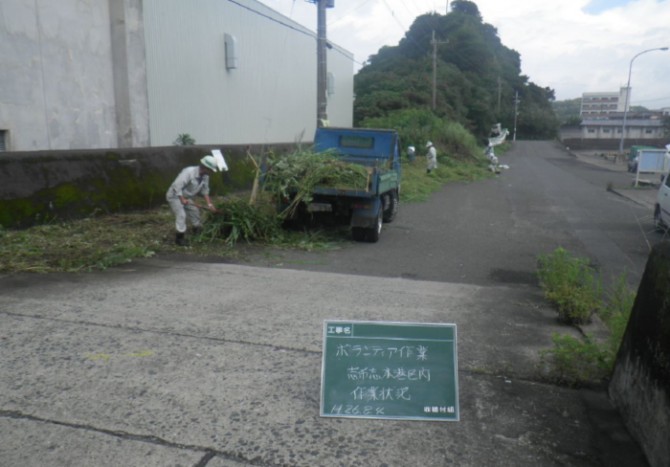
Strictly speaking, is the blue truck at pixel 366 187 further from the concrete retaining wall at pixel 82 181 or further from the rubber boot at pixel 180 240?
the concrete retaining wall at pixel 82 181

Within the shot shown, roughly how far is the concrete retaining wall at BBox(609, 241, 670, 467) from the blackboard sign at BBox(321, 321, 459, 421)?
3.47 feet

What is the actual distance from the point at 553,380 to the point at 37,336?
4.13 m

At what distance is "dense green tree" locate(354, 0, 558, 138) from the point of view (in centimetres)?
5449

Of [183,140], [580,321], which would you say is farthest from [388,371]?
[183,140]

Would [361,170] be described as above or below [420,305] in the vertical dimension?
above

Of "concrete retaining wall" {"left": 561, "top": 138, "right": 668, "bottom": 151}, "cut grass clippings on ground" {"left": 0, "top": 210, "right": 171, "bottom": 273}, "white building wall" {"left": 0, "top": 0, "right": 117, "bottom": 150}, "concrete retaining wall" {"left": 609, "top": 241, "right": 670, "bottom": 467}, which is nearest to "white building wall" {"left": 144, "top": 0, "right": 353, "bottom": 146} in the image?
"white building wall" {"left": 0, "top": 0, "right": 117, "bottom": 150}

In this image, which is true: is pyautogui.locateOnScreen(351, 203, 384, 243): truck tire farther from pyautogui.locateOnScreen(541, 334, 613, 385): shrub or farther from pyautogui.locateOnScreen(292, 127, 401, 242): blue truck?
pyautogui.locateOnScreen(541, 334, 613, 385): shrub

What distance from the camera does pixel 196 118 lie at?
18.1m

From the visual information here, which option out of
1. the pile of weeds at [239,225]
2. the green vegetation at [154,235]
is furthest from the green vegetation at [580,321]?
the pile of weeds at [239,225]

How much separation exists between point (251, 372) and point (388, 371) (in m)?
1.16

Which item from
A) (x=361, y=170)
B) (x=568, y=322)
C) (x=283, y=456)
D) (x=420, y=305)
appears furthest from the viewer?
(x=361, y=170)

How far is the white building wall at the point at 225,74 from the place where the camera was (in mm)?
16219

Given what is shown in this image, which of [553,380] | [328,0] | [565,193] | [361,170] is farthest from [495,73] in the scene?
[553,380]

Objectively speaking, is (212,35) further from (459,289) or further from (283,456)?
(283,456)
